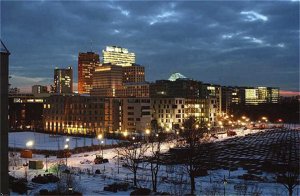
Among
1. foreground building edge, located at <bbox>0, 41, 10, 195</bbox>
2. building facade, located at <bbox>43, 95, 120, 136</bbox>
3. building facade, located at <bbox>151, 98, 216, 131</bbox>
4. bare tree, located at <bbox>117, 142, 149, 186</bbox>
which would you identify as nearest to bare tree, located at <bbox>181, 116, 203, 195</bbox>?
bare tree, located at <bbox>117, 142, 149, 186</bbox>

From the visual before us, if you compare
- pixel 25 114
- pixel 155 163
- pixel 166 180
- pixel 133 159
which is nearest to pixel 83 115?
pixel 25 114

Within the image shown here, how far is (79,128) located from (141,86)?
81.9m

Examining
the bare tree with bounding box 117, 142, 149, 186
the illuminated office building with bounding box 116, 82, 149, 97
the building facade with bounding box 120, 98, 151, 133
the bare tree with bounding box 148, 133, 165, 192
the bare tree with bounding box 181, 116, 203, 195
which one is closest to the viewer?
the bare tree with bounding box 181, 116, 203, 195

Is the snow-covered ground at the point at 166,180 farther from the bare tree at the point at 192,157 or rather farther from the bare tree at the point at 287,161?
the bare tree at the point at 287,161

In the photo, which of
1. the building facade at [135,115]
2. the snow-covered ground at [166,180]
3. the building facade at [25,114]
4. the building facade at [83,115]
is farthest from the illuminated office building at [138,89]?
the snow-covered ground at [166,180]

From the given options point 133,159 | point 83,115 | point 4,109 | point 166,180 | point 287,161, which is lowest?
point 166,180

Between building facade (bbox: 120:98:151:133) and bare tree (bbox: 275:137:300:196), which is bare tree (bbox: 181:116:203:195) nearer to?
bare tree (bbox: 275:137:300:196)

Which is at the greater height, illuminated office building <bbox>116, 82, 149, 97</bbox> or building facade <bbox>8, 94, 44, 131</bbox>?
illuminated office building <bbox>116, 82, 149, 97</bbox>

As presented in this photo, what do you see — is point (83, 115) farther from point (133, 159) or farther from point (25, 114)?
point (133, 159)

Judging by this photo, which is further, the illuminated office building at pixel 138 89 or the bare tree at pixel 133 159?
the illuminated office building at pixel 138 89

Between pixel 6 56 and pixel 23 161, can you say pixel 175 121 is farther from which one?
pixel 6 56

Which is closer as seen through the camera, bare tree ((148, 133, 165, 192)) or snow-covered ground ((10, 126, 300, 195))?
snow-covered ground ((10, 126, 300, 195))

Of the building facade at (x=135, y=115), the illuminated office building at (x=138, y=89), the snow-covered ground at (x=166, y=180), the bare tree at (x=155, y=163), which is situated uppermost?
the illuminated office building at (x=138, y=89)

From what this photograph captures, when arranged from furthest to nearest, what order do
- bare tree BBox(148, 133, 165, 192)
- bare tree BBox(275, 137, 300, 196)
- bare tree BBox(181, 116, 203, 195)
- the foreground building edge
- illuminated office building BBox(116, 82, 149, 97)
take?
1. illuminated office building BBox(116, 82, 149, 97)
2. bare tree BBox(275, 137, 300, 196)
3. bare tree BBox(148, 133, 165, 192)
4. bare tree BBox(181, 116, 203, 195)
5. the foreground building edge
